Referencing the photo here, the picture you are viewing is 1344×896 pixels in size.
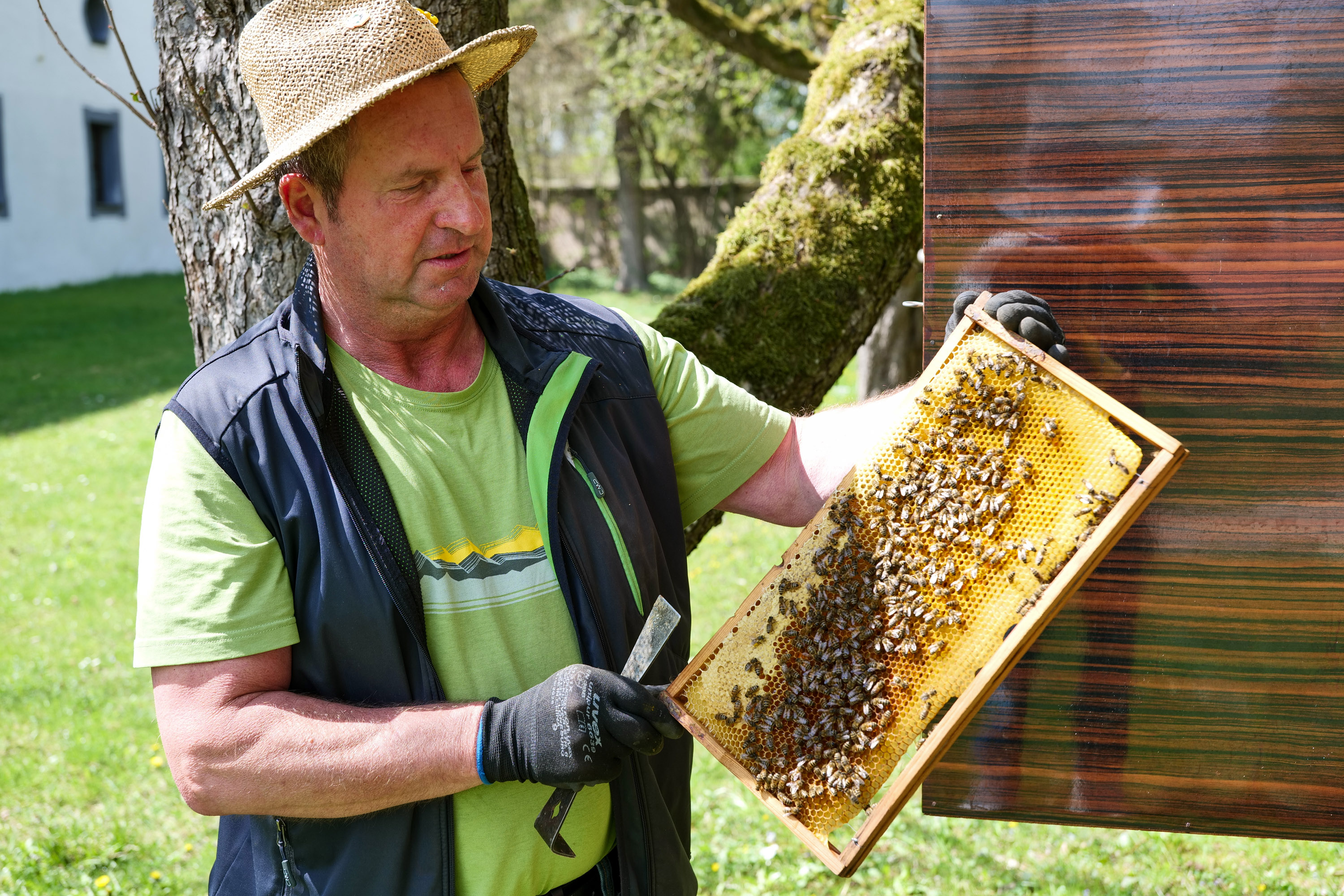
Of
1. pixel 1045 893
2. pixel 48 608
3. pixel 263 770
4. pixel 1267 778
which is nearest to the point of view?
pixel 263 770

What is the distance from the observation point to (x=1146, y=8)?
240cm

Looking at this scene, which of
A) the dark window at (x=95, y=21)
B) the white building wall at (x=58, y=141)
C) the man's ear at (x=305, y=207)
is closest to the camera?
the man's ear at (x=305, y=207)

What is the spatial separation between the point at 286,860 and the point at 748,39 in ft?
17.4

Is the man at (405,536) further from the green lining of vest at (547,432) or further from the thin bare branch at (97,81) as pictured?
the thin bare branch at (97,81)

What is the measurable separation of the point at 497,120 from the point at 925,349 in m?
1.70

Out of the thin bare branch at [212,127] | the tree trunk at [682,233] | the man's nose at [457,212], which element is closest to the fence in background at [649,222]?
the tree trunk at [682,233]

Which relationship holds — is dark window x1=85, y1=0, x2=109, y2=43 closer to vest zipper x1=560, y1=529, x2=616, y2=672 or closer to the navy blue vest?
the navy blue vest

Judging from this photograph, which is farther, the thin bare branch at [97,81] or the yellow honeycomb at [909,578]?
the thin bare branch at [97,81]

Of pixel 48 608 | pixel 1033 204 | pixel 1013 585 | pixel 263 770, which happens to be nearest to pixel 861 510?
pixel 1013 585

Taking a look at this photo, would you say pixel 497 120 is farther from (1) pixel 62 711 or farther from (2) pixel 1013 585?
(1) pixel 62 711

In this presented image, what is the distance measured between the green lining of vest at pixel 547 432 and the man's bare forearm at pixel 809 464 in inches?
22.2

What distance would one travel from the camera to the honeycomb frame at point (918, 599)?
2.09 metres

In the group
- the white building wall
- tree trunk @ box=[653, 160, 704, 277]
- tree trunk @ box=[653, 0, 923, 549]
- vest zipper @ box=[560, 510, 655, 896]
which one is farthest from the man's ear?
the white building wall

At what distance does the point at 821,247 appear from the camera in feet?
11.7
